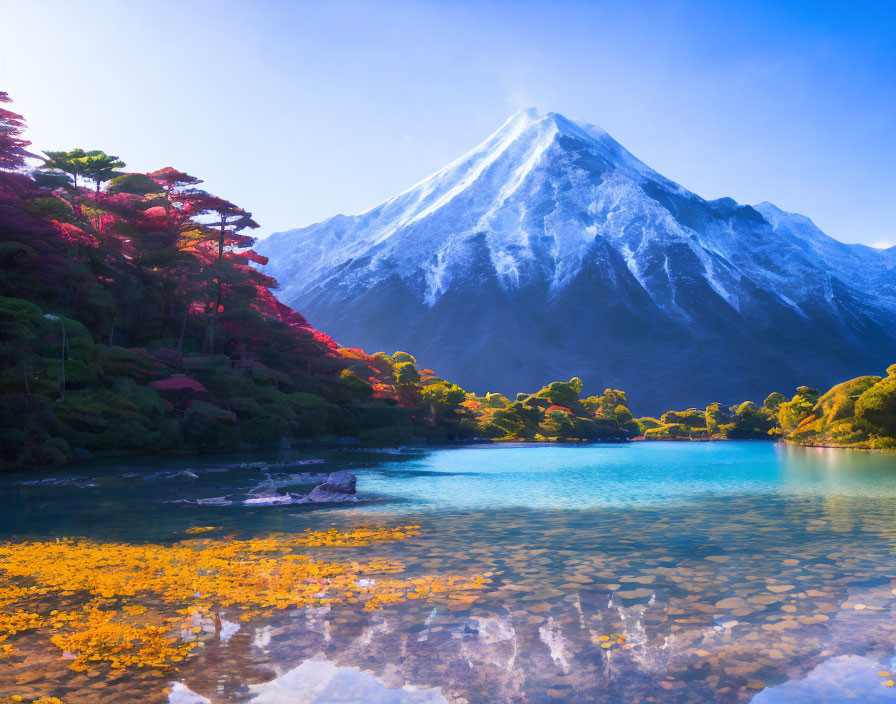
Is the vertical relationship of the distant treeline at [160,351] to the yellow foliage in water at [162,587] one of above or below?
above

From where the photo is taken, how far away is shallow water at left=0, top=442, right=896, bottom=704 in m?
5.99

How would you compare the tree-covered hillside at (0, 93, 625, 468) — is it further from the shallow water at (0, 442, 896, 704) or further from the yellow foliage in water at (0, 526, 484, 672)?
the yellow foliage in water at (0, 526, 484, 672)

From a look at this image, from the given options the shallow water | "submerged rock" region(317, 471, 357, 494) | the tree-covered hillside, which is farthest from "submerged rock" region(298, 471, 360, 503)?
the tree-covered hillside

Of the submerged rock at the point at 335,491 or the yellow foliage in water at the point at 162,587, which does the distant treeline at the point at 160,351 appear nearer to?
the submerged rock at the point at 335,491

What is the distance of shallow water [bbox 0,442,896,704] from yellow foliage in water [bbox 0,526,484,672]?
49 cm

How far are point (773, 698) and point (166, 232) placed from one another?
177 ft

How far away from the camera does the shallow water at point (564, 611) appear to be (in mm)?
5992

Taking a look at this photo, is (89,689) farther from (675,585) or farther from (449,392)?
(449,392)

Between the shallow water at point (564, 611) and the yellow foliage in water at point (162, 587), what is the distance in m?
0.49

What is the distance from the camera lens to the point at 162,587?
9.45 metres

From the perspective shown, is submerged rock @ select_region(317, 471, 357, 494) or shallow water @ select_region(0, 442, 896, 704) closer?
shallow water @ select_region(0, 442, 896, 704)

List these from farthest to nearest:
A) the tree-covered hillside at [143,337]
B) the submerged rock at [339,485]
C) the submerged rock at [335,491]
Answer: the tree-covered hillside at [143,337], the submerged rock at [339,485], the submerged rock at [335,491]

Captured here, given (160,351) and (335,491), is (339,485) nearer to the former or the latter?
(335,491)

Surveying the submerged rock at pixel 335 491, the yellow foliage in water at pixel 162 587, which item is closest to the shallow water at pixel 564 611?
the yellow foliage in water at pixel 162 587
